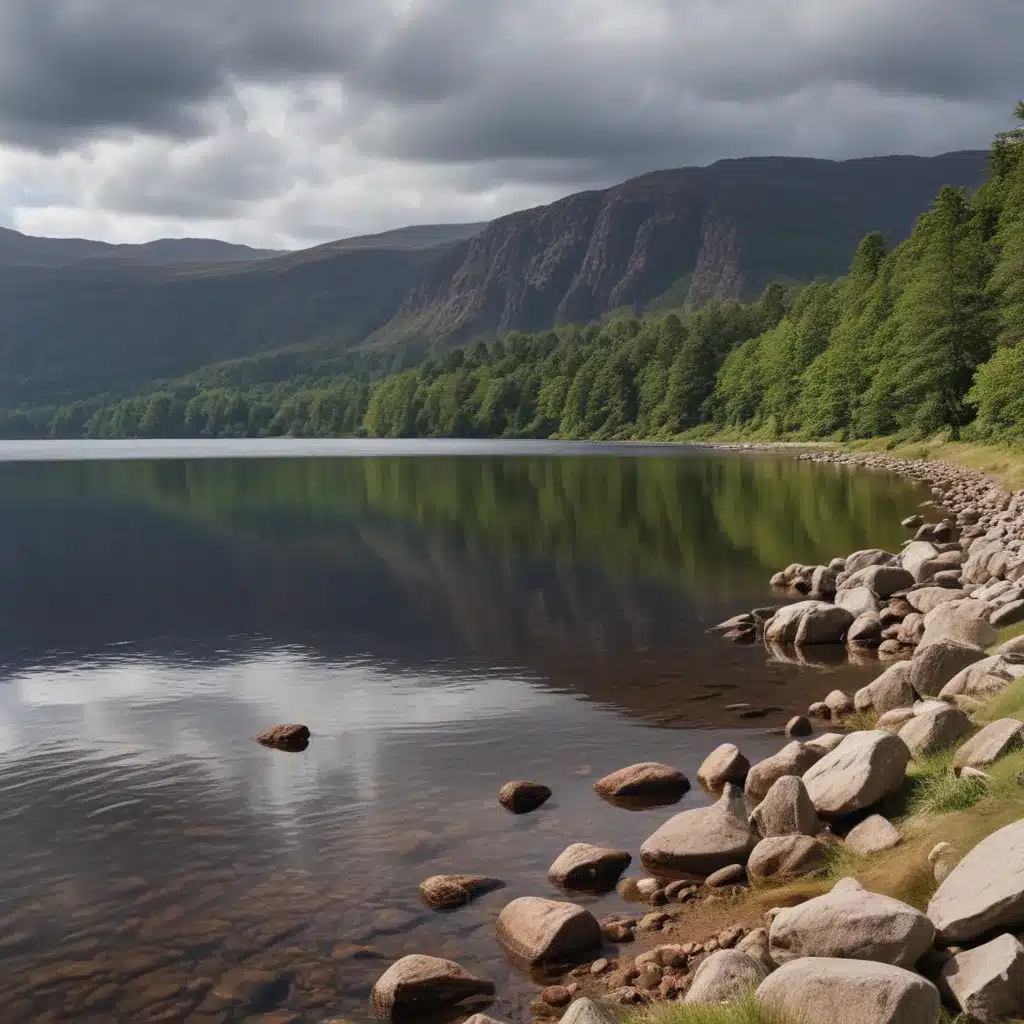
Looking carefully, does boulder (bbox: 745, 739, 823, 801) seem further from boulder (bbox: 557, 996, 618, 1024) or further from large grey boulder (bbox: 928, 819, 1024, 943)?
boulder (bbox: 557, 996, 618, 1024)

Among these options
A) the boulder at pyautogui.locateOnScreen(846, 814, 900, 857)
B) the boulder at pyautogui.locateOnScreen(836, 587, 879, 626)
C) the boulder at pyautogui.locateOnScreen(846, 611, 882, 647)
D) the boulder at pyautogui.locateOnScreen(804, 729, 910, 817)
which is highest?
the boulder at pyautogui.locateOnScreen(804, 729, 910, 817)

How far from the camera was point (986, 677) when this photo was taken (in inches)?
767

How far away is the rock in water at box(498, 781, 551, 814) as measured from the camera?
57.4 feet

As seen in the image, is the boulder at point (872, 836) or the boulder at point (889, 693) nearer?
the boulder at point (872, 836)

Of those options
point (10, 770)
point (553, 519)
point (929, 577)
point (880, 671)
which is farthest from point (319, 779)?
point (553, 519)

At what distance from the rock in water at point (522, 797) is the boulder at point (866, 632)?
46.8 ft

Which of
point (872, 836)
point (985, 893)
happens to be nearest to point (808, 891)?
point (872, 836)

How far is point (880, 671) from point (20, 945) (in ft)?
64.1

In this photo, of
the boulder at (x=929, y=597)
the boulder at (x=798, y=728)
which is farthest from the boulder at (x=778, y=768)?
the boulder at (x=929, y=597)

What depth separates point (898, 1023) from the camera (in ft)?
29.0

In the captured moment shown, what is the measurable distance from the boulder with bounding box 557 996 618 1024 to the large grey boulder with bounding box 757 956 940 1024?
138cm

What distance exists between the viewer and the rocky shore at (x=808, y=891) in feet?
31.7

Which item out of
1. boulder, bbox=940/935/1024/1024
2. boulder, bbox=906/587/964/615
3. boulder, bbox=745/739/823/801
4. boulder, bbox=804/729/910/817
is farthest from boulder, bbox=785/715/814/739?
boulder, bbox=940/935/1024/1024

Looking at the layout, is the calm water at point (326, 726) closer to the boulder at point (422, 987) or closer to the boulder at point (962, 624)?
the boulder at point (422, 987)
